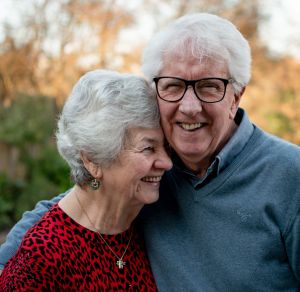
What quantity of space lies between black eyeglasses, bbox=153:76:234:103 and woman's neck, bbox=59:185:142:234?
516 mm

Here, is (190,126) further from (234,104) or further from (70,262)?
(70,262)

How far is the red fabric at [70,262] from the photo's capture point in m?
2.01

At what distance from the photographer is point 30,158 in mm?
9984

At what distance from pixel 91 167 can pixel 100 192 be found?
0.44 feet

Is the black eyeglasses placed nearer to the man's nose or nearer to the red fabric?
the man's nose

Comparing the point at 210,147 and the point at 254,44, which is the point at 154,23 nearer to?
the point at 254,44

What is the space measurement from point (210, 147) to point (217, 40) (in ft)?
1.55

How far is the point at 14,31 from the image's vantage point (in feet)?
39.1

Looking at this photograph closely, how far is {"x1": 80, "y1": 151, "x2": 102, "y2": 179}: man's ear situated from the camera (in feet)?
7.48

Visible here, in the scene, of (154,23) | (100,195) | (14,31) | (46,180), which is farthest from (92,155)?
(154,23)

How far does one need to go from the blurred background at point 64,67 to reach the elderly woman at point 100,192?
6.61 metres

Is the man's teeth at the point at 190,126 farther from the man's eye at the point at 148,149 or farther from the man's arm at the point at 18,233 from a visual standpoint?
the man's arm at the point at 18,233

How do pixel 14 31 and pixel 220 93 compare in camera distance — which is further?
pixel 14 31

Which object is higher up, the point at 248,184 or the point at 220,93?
the point at 220,93
